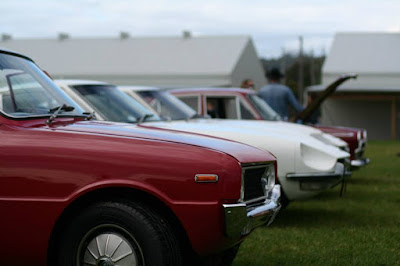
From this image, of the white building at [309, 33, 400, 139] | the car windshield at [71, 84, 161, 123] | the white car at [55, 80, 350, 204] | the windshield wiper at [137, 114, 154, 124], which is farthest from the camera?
the white building at [309, 33, 400, 139]

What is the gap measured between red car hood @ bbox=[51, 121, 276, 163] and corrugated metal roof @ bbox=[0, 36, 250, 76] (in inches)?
1340

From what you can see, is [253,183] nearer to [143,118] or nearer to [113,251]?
[113,251]

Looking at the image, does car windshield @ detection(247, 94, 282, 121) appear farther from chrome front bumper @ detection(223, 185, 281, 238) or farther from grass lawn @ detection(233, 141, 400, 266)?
chrome front bumper @ detection(223, 185, 281, 238)

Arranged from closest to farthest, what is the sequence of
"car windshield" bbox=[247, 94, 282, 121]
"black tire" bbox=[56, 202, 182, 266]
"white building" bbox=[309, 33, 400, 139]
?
"black tire" bbox=[56, 202, 182, 266], "car windshield" bbox=[247, 94, 282, 121], "white building" bbox=[309, 33, 400, 139]

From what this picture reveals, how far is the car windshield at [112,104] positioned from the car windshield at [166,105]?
100 centimetres

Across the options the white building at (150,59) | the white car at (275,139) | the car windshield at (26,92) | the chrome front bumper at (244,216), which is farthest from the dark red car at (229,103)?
the white building at (150,59)

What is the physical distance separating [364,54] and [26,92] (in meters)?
35.9

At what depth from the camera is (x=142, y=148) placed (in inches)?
168

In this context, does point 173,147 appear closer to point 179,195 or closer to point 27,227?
point 179,195

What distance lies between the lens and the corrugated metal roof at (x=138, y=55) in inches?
1572

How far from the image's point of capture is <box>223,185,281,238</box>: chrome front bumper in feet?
13.8

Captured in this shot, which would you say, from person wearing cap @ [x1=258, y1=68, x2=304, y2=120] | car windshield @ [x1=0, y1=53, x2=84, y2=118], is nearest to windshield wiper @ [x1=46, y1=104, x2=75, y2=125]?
car windshield @ [x1=0, y1=53, x2=84, y2=118]


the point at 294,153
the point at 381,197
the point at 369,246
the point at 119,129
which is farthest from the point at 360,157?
the point at 119,129

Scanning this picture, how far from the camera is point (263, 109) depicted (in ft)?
37.2
